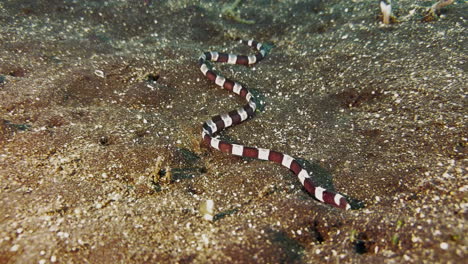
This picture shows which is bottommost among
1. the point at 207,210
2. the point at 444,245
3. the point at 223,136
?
the point at 207,210

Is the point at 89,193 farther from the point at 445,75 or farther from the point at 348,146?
the point at 445,75

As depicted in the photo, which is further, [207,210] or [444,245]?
[207,210]

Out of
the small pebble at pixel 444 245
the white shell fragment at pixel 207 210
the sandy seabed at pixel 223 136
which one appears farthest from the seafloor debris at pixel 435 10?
the white shell fragment at pixel 207 210

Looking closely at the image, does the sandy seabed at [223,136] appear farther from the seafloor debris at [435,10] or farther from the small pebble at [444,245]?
the seafloor debris at [435,10]

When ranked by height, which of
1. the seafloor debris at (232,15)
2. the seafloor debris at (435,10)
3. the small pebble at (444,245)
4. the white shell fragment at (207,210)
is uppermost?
the seafloor debris at (435,10)

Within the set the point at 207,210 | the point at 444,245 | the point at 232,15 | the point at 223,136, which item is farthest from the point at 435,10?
the point at 207,210

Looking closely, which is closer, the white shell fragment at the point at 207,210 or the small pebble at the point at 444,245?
the small pebble at the point at 444,245

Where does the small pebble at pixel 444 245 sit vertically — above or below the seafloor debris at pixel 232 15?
below

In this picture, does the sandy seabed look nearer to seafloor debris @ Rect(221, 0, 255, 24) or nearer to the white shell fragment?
the white shell fragment

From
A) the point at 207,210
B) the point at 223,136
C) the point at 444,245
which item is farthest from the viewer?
the point at 223,136

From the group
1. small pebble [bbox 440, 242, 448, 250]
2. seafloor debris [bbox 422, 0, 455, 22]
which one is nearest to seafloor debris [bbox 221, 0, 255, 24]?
seafloor debris [bbox 422, 0, 455, 22]

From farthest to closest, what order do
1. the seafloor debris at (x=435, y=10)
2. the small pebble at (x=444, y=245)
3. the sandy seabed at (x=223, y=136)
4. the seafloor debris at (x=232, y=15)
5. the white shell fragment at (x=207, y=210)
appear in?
the seafloor debris at (x=232, y=15)
the seafloor debris at (x=435, y=10)
the white shell fragment at (x=207, y=210)
the sandy seabed at (x=223, y=136)
the small pebble at (x=444, y=245)

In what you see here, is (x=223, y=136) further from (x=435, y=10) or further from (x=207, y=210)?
(x=435, y=10)
